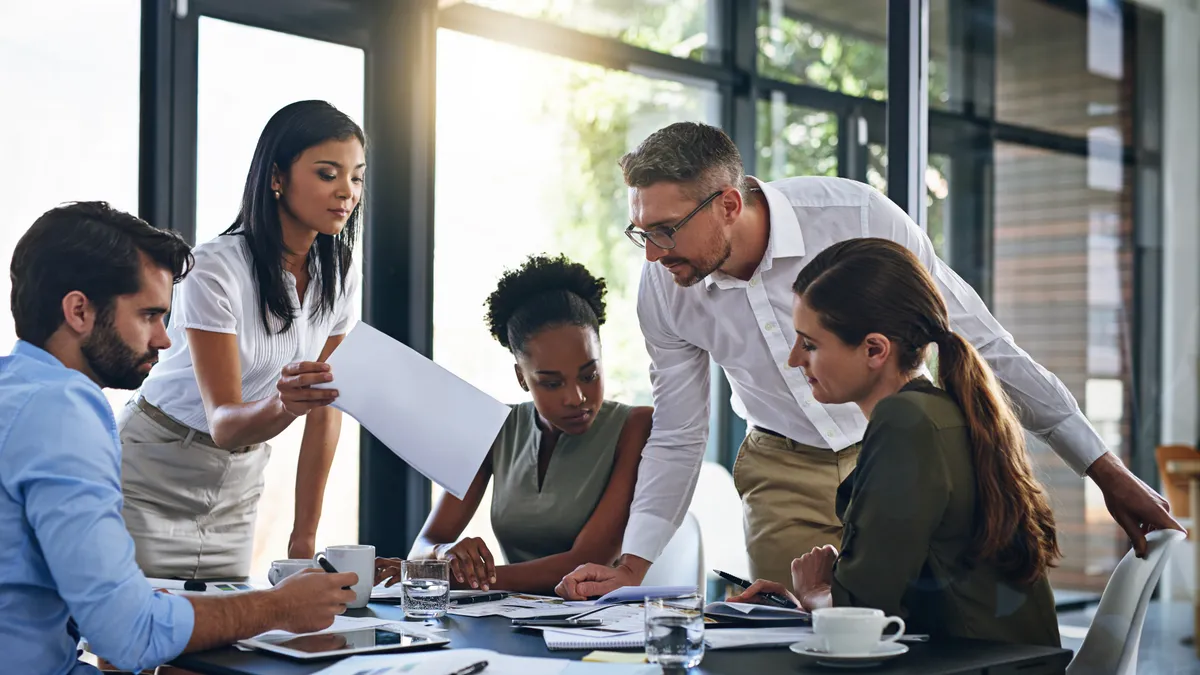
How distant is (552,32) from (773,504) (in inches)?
94.9

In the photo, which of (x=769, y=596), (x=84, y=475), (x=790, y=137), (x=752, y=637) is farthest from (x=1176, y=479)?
(x=790, y=137)

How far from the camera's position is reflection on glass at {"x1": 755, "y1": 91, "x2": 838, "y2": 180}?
4754 mm

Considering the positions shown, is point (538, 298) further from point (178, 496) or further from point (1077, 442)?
point (1077, 442)

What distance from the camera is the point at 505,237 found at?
420 centimetres

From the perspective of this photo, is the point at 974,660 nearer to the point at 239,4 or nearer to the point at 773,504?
the point at 773,504

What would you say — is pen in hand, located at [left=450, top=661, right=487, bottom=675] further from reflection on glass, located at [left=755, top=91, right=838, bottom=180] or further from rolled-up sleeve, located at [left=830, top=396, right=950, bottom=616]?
reflection on glass, located at [left=755, top=91, right=838, bottom=180]

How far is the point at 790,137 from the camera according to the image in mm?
4805

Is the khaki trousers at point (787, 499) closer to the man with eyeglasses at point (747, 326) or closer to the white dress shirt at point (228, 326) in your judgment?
the man with eyeglasses at point (747, 326)

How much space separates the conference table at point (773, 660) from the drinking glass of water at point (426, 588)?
0.20 metres

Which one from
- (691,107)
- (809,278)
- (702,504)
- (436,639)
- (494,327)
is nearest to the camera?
(436,639)

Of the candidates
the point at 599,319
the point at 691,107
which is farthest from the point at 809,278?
the point at 691,107

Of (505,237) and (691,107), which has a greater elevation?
(691,107)

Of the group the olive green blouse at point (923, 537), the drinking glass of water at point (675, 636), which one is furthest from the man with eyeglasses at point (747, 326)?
the drinking glass of water at point (675, 636)

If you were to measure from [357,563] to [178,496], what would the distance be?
71 centimetres
